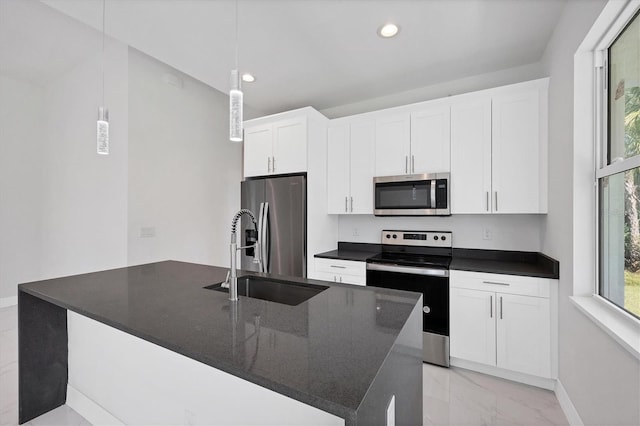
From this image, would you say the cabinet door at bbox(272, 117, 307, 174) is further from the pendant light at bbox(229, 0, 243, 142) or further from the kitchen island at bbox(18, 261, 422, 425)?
the pendant light at bbox(229, 0, 243, 142)

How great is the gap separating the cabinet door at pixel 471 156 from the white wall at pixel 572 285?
0.44 meters

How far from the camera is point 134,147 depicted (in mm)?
3330

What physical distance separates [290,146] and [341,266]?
4.59 feet

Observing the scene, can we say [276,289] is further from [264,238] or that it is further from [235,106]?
[264,238]

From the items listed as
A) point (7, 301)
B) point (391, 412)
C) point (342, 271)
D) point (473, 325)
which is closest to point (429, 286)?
point (473, 325)

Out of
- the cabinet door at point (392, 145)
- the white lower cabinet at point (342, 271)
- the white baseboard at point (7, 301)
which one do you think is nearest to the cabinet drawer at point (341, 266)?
the white lower cabinet at point (342, 271)

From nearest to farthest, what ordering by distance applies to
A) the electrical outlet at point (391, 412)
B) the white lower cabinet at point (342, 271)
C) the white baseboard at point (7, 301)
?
the electrical outlet at point (391, 412) → the white lower cabinet at point (342, 271) → the white baseboard at point (7, 301)

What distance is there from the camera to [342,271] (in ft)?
9.48

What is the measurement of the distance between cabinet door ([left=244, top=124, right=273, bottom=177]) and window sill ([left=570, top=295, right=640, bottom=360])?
287 cm

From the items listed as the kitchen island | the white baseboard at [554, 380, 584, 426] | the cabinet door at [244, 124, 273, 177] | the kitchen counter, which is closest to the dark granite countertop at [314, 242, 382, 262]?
the kitchen counter

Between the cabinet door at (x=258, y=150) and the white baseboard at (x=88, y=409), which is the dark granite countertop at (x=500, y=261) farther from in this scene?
the white baseboard at (x=88, y=409)

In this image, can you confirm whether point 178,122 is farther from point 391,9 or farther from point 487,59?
point 487,59

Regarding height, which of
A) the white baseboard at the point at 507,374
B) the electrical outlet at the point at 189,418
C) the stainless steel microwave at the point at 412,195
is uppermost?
the stainless steel microwave at the point at 412,195

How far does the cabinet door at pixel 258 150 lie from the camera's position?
10.9 ft
